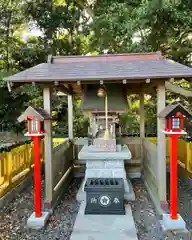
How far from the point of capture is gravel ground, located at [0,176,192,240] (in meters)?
3.50

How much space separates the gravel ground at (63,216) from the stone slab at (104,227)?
12 centimetres

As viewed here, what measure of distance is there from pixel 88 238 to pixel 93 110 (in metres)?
2.68

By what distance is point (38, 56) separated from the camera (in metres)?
9.50

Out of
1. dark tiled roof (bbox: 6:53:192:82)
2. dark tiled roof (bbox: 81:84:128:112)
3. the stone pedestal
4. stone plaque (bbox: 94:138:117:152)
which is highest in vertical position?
dark tiled roof (bbox: 6:53:192:82)

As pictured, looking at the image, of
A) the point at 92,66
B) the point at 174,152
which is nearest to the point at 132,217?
the point at 174,152

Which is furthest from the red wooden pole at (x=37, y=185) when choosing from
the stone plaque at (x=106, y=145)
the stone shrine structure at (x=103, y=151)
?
the stone plaque at (x=106, y=145)

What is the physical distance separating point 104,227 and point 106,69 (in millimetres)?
2591

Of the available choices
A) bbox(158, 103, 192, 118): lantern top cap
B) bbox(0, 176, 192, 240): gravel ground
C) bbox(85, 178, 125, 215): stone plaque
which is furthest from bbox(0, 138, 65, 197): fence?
bbox(158, 103, 192, 118): lantern top cap

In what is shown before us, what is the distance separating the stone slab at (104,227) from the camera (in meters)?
3.37

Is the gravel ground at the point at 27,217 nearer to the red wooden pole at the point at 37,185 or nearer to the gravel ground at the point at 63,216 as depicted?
the gravel ground at the point at 63,216

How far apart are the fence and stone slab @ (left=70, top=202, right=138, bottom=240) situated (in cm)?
173

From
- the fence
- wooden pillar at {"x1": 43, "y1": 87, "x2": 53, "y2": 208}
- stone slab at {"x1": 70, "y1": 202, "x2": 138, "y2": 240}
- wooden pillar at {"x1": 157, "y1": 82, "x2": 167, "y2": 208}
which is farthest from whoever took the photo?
the fence

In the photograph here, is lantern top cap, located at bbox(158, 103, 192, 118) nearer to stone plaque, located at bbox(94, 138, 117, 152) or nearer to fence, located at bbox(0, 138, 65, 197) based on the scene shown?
stone plaque, located at bbox(94, 138, 117, 152)

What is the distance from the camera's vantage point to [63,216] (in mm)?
4148
